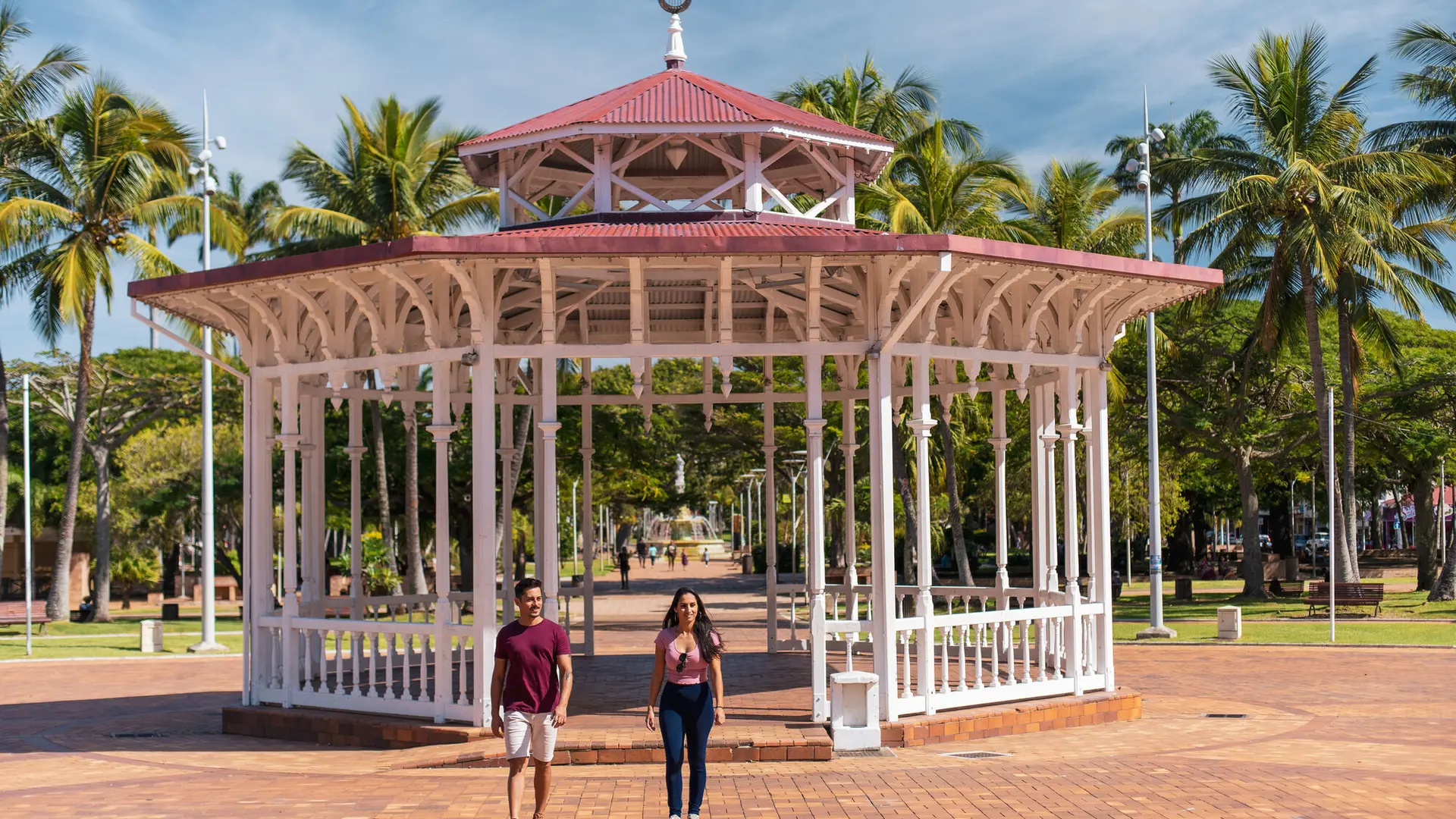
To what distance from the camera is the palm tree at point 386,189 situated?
3275 centimetres

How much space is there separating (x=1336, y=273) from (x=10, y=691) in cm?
2873

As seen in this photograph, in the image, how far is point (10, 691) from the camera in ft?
61.1

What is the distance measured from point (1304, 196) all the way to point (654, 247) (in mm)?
26563

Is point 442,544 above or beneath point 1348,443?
beneath

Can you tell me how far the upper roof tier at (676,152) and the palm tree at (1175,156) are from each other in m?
15.4

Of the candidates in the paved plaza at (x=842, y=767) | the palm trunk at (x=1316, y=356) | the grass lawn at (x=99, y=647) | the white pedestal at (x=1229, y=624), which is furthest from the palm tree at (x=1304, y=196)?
the grass lawn at (x=99, y=647)

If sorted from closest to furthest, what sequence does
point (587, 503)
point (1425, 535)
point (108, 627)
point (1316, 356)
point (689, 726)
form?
1. point (689, 726)
2. point (587, 503)
3. point (108, 627)
4. point (1316, 356)
5. point (1425, 535)

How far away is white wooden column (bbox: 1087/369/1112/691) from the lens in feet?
44.2

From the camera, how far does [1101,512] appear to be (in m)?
13.7

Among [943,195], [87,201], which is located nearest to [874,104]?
[943,195]

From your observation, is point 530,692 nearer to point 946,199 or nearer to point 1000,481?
point 1000,481

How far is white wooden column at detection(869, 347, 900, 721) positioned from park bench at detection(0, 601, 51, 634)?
25.5m

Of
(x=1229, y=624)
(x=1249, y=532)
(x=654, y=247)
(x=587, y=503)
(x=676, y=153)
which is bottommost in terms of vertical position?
(x=1229, y=624)

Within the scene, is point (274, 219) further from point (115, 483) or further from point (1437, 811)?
point (1437, 811)
